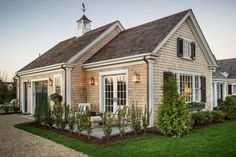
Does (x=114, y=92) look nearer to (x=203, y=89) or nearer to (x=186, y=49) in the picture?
(x=186, y=49)

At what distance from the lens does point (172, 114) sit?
31.6 feet

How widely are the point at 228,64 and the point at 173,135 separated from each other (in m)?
27.6

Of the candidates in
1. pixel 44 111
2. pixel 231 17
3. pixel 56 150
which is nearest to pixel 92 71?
pixel 44 111

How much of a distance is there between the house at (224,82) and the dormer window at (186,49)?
861 centimetres

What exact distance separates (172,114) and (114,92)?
4.18m

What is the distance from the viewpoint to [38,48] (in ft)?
78.8

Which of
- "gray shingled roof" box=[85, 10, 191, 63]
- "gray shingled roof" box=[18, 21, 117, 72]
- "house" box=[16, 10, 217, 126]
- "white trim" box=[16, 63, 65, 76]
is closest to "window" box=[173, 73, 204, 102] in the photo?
"house" box=[16, 10, 217, 126]

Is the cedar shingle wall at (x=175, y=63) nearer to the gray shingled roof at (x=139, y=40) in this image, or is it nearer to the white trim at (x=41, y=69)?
the gray shingled roof at (x=139, y=40)

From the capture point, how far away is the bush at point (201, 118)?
39.4 ft

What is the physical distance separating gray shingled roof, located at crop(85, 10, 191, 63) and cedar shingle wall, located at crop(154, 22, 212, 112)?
567mm

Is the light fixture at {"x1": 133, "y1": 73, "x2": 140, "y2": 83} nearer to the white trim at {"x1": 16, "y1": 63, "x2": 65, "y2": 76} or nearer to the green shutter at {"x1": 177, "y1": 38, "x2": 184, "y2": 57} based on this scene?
the green shutter at {"x1": 177, "y1": 38, "x2": 184, "y2": 57}

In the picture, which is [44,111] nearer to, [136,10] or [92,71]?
[92,71]

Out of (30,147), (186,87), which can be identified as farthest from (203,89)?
(30,147)

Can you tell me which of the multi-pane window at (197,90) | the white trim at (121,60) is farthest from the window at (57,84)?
the multi-pane window at (197,90)
